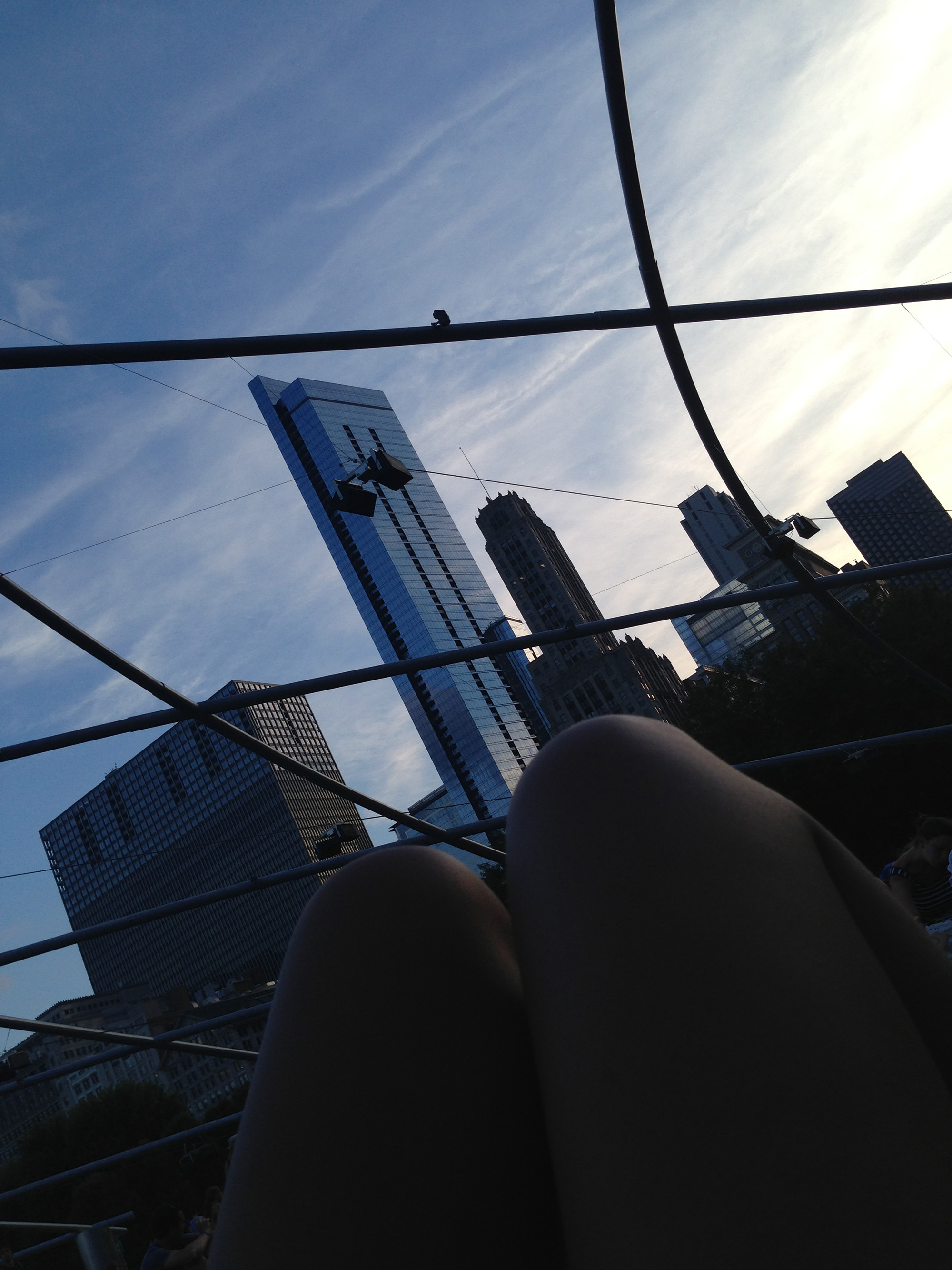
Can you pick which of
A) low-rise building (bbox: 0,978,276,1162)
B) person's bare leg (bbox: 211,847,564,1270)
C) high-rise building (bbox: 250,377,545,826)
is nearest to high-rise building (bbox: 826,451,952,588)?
high-rise building (bbox: 250,377,545,826)

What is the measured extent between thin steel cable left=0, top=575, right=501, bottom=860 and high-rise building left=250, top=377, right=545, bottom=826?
88.9 meters

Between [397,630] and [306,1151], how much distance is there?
11168 centimetres

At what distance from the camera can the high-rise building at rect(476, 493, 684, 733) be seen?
311ft

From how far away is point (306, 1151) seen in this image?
0.89 m

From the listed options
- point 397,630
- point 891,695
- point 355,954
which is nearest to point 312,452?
point 397,630

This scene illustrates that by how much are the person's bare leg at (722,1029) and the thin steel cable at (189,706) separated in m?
4.26

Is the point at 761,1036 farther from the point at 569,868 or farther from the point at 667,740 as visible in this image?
the point at 667,740

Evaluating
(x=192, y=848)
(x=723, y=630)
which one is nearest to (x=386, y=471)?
(x=192, y=848)

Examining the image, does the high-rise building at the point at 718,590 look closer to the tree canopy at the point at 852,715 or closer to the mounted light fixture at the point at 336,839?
the tree canopy at the point at 852,715

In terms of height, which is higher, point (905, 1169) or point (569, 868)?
point (569, 868)

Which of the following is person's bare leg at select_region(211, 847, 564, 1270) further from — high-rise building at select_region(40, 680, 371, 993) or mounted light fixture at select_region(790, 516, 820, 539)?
high-rise building at select_region(40, 680, 371, 993)

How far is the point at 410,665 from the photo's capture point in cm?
594

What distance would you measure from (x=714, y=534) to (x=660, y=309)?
539 feet

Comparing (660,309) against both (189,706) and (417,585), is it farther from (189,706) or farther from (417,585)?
(417,585)
